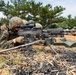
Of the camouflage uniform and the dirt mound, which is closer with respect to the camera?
the dirt mound

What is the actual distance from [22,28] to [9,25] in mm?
787

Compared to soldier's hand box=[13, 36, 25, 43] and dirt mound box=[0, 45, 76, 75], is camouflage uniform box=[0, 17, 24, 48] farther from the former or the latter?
dirt mound box=[0, 45, 76, 75]

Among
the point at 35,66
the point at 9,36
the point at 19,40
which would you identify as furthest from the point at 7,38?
the point at 35,66

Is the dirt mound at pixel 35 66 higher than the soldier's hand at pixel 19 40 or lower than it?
lower

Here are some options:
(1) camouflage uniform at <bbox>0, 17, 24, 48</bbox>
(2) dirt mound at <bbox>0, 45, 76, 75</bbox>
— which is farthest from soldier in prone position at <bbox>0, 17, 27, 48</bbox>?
(2) dirt mound at <bbox>0, 45, 76, 75</bbox>

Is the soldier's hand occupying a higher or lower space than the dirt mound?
higher

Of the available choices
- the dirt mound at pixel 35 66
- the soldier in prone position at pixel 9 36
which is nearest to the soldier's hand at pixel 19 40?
the soldier in prone position at pixel 9 36

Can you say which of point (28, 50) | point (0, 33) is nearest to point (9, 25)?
point (0, 33)

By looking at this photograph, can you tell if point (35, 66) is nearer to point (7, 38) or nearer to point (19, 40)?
point (19, 40)

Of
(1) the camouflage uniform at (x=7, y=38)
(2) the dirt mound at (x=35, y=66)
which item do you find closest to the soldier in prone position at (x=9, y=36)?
(1) the camouflage uniform at (x=7, y=38)

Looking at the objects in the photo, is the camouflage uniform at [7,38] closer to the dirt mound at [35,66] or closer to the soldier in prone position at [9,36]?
the soldier in prone position at [9,36]

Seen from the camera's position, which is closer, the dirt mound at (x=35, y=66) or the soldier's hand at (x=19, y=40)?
the dirt mound at (x=35, y=66)

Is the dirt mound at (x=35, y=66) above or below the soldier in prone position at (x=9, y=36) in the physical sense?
below

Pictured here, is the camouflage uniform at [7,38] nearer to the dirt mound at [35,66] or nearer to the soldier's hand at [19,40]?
the soldier's hand at [19,40]
